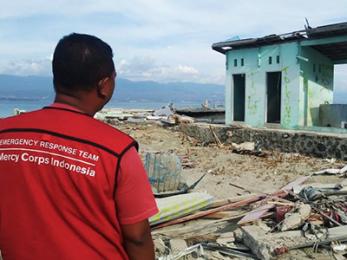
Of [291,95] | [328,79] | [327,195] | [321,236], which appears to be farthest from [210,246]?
[328,79]

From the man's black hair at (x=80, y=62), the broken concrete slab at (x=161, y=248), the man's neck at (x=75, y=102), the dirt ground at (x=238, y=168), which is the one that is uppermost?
the man's black hair at (x=80, y=62)

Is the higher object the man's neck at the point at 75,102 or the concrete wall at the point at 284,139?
the man's neck at the point at 75,102

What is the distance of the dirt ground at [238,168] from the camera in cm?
1073

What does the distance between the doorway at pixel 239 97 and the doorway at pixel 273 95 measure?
4.34ft

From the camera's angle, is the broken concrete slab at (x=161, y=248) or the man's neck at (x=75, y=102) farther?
the broken concrete slab at (x=161, y=248)

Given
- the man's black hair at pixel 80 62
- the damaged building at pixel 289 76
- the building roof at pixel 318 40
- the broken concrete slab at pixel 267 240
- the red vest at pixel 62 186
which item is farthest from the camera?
Result: the damaged building at pixel 289 76

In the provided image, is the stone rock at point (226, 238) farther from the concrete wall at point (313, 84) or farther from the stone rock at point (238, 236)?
the concrete wall at point (313, 84)

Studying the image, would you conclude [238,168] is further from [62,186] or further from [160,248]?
[62,186]

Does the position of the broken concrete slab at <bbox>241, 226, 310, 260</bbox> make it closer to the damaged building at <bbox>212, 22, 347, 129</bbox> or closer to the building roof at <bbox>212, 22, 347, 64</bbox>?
the building roof at <bbox>212, 22, 347, 64</bbox>

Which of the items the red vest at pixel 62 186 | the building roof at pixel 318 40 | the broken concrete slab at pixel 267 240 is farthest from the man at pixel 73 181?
the building roof at pixel 318 40

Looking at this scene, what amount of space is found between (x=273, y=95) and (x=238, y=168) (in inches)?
306

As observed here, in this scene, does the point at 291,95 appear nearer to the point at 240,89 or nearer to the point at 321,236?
the point at 240,89

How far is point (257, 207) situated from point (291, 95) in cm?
1201

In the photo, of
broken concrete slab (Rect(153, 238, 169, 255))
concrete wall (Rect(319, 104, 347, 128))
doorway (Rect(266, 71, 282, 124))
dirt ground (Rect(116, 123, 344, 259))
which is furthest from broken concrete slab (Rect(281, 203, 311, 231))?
doorway (Rect(266, 71, 282, 124))
